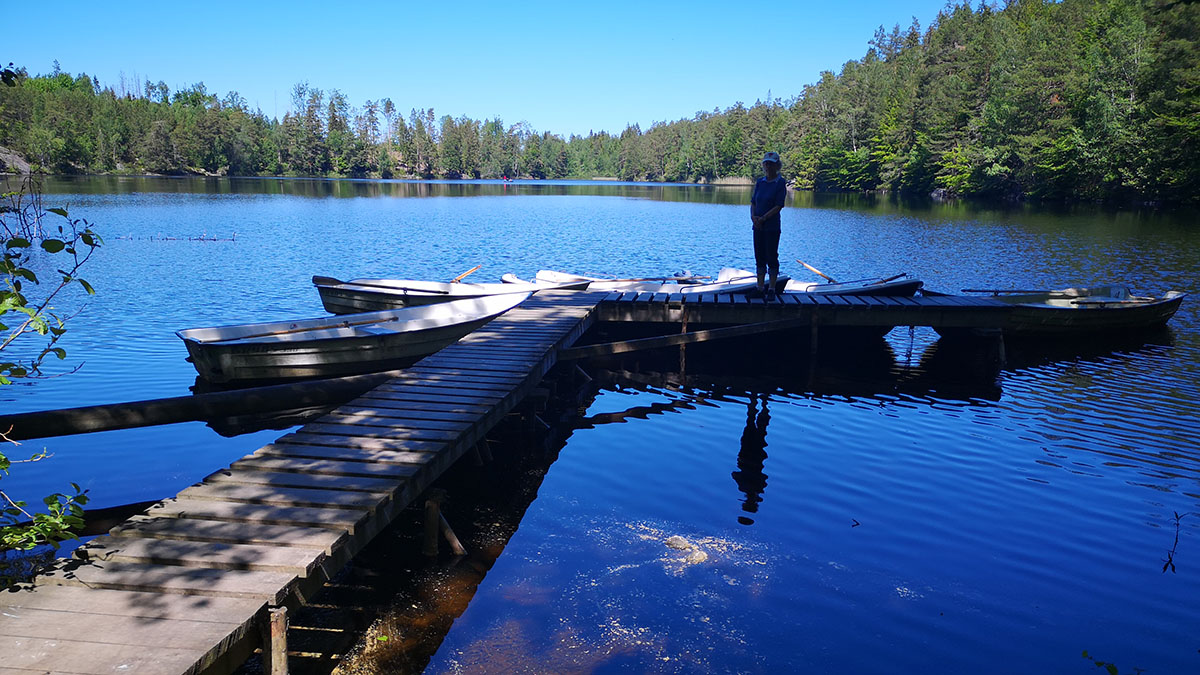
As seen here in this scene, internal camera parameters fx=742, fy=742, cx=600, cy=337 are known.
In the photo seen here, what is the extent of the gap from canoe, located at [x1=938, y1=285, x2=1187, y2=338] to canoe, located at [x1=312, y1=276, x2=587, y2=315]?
9.12 metres

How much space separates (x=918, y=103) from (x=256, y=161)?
325 feet

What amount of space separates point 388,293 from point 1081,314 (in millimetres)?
12912

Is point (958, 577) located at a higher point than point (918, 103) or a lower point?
lower

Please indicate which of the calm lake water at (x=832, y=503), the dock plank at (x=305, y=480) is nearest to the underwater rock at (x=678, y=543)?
the calm lake water at (x=832, y=503)

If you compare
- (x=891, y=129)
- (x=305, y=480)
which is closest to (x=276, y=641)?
(x=305, y=480)

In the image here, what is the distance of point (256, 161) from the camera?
4724 inches

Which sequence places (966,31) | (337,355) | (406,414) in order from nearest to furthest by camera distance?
1. (406,414)
2. (337,355)
3. (966,31)

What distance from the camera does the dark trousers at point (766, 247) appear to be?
1189 centimetres

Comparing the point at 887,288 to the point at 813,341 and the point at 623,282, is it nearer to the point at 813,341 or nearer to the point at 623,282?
the point at 813,341

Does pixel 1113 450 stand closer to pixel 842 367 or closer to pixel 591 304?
pixel 842 367

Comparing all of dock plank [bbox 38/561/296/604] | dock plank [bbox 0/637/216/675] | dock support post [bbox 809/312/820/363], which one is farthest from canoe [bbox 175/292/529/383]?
dock plank [bbox 0/637/216/675]

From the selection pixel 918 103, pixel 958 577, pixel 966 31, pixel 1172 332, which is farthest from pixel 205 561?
pixel 966 31

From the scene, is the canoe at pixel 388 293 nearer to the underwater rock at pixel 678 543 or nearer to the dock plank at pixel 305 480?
the underwater rock at pixel 678 543

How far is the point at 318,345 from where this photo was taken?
10.5m
